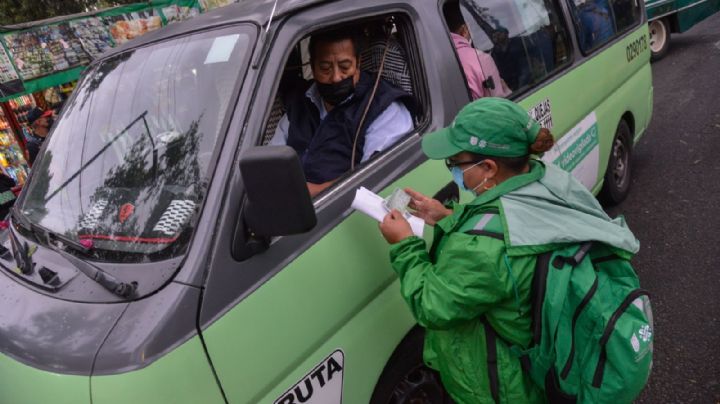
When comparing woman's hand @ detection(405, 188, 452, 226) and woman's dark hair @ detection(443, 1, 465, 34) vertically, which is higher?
woman's dark hair @ detection(443, 1, 465, 34)

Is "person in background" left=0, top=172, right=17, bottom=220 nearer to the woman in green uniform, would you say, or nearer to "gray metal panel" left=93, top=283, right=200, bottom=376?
"gray metal panel" left=93, top=283, right=200, bottom=376

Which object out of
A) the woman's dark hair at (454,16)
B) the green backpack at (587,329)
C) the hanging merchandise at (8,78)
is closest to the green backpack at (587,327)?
the green backpack at (587,329)

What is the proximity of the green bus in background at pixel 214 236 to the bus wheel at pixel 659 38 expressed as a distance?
28.5 ft

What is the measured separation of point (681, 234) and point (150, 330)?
3.88m

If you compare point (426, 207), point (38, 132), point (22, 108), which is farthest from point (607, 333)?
point (22, 108)

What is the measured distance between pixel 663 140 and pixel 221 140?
5.62 metres

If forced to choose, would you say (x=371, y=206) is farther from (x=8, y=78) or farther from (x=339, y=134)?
(x=8, y=78)

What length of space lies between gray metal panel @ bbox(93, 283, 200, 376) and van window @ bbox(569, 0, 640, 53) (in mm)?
3130

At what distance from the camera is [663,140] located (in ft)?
18.2

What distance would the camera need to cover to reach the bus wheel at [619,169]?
3994 mm

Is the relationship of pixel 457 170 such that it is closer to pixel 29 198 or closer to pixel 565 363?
pixel 565 363

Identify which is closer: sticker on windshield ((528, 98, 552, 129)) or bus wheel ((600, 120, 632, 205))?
sticker on windshield ((528, 98, 552, 129))

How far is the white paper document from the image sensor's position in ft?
5.55

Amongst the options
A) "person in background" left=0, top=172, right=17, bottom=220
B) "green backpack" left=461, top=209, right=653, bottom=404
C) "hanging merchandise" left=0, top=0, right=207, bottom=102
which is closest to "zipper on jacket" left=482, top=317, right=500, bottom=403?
"green backpack" left=461, top=209, right=653, bottom=404
